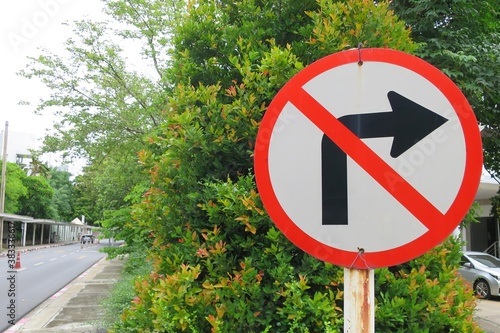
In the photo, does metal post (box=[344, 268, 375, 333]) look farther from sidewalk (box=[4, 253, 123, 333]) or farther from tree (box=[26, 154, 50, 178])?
tree (box=[26, 154, 50, 178])

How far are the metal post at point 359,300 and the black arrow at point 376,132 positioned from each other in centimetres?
19

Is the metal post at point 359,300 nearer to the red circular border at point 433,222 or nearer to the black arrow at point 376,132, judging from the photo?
the red circular border at point 433,222

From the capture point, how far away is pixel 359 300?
148 cm

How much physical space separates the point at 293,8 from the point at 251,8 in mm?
280

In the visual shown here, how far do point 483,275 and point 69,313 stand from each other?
1167cm

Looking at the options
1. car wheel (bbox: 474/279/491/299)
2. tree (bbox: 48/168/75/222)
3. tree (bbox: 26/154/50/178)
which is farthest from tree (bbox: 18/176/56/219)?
car wheel (bbox: 474/279/491/299)

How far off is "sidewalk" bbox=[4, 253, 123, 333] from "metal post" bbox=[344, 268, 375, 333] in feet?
18.9

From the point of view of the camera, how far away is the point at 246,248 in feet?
7.50

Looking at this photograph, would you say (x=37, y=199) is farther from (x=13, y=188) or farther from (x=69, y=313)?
(x=69, y=313)

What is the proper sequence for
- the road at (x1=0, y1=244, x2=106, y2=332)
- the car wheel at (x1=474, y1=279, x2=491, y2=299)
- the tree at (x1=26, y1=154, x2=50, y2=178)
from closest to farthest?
the road at (x1=0, y1=244, x2=106, y2=332)
the car wheel at (x1=474, y1=279, x2=491, y2=299)
the tree at (x1=26, y1=154, x2=50, y2=178)

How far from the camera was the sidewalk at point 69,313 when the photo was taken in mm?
8039

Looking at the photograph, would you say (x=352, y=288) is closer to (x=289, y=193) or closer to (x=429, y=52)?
(x=289, y=193)

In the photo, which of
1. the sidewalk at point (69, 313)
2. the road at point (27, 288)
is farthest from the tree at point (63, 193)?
the sidewalk at point (69, 313)

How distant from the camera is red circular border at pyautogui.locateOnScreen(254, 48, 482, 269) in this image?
1.42 m
